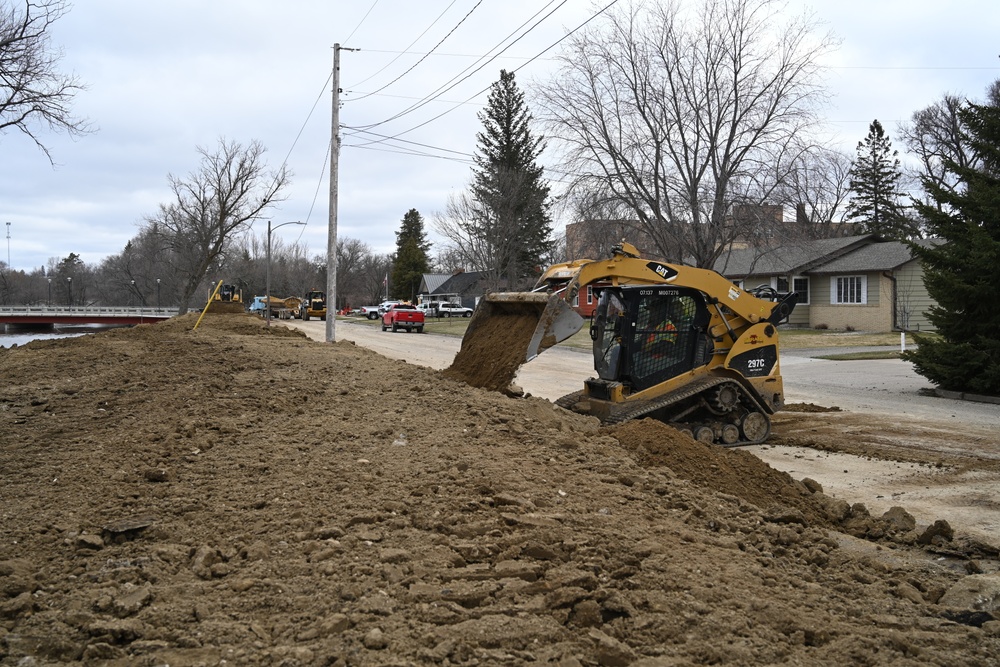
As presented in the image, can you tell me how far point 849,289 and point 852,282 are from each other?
0.38 metres

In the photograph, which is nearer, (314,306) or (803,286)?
(803,286)

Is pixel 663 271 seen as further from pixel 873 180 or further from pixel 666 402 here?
pixel 873 180

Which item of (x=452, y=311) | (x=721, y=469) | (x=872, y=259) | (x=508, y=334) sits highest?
(x=872, y=259)

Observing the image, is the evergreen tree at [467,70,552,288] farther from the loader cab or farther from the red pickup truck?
the loader cab

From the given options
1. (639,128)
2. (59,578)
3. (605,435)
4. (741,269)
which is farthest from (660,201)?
(59,578)

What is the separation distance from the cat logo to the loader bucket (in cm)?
128

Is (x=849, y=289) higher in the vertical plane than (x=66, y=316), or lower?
A: higher

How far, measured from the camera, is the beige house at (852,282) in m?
36.7

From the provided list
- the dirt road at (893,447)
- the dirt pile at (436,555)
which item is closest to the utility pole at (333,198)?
the dirt road at (893,447)

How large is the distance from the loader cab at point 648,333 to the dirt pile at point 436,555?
2379 mm

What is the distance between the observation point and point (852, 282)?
39.2 m

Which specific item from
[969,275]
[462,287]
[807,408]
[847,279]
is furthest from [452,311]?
[807,408]

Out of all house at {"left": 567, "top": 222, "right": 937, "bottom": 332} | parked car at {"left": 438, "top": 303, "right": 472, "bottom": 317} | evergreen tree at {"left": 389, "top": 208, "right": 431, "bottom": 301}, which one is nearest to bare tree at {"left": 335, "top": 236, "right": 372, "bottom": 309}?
evergreen tree at {"left": 389, "top": 208, "right": 431, "bottom": 301}

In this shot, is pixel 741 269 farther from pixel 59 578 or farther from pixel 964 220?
pixel 59 578
